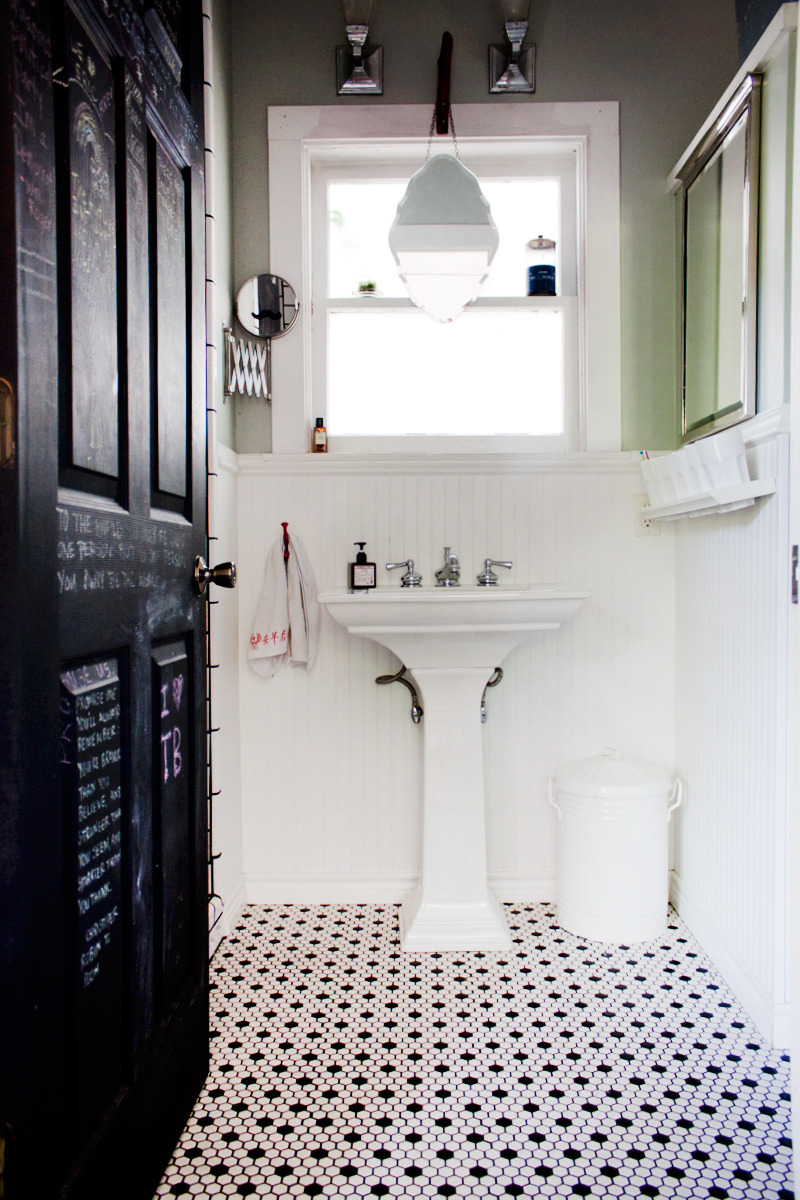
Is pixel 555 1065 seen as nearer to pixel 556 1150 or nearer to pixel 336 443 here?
pixel 556 1150

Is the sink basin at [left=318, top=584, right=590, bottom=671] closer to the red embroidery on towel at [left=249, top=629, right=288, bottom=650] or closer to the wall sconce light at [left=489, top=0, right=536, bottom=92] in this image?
the red embroidery on towel at [left=249, top=629, right=288, bottom=650]

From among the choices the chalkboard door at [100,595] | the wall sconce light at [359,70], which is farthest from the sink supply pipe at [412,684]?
the wall sconce light at [359,70]

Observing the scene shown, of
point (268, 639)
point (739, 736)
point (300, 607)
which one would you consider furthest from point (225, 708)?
point (739, 736)

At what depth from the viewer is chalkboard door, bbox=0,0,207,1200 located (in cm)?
86

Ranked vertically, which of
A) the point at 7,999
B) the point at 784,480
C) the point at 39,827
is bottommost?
the point at 7,999

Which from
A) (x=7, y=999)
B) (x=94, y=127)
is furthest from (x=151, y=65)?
(x=7, y=999)

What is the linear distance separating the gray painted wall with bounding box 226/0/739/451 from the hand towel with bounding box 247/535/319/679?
1.79 ft

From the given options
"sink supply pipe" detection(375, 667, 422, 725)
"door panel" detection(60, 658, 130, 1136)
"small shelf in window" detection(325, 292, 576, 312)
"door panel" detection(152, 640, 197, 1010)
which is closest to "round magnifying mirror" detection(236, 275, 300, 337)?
"small shelf in window" detection(325, 292, 576, 312)

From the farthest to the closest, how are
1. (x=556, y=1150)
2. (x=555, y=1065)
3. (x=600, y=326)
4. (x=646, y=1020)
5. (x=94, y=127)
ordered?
(x=600, y=326) → (x=646, y=1020) → (x=555, y=1065) → (x=556, y=1150) → (x=94, y=127)

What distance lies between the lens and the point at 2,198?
830 mm

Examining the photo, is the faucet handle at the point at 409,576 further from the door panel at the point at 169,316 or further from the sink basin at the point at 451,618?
the door panel at the point at 169,316

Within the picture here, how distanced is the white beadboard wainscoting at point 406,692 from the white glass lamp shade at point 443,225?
585mm

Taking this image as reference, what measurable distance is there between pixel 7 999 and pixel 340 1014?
1214mm

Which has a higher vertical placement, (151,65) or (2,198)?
(151,65)
